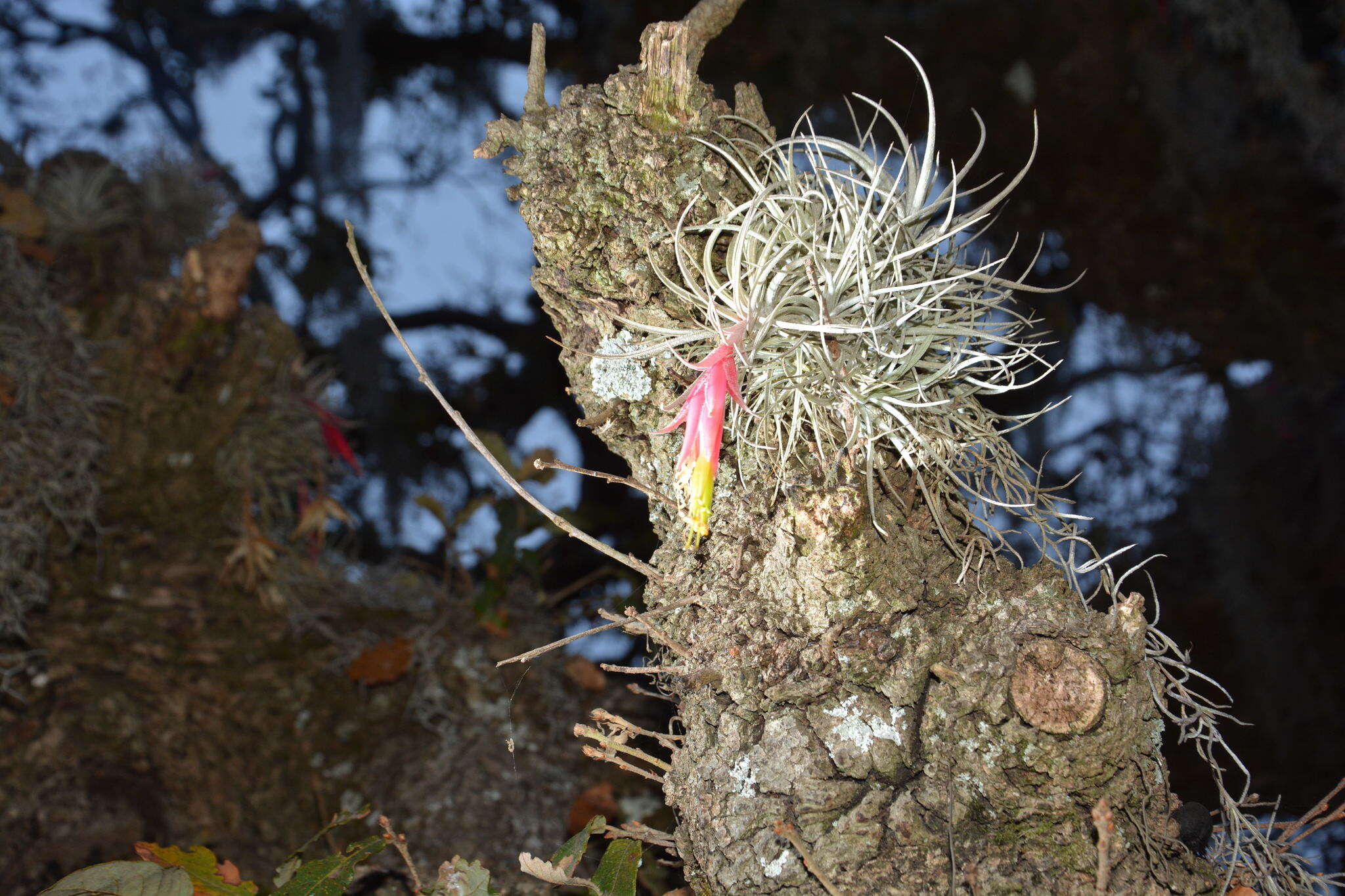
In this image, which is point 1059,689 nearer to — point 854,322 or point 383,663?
point 854,322

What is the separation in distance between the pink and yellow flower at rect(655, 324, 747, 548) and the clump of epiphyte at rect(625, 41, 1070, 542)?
0.5 inches

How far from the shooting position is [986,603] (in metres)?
0.56

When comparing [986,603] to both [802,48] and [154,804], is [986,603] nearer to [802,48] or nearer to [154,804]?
[154,804]

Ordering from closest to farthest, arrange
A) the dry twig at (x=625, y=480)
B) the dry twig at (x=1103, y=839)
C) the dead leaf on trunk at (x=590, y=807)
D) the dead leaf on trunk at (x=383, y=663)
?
the dry twig at (x=1103, y=839) < the dry twig at (x=625, y=480) < the dead leaf on trunk at (x=590, y=807) < the dead leaf on trunk at (x=383, y=663)

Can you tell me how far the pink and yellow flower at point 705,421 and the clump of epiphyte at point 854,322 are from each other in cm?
1

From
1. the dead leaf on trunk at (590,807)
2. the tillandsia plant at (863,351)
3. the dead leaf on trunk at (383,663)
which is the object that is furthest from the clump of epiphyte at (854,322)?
the dead leaf on trunk at (383,663)

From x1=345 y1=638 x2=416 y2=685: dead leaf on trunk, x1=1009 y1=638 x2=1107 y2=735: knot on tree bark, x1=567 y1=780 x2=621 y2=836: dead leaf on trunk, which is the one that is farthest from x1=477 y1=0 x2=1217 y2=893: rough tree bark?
x1=345 y1=638 x2=416 y2=685: dead leaf on trunk

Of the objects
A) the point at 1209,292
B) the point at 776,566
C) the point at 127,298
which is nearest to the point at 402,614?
the point at 127,298

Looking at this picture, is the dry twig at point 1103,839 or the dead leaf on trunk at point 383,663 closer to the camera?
the dry twig at point 1103,839

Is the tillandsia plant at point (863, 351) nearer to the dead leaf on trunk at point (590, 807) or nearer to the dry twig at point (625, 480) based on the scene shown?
the dry twig at point (625, 480)

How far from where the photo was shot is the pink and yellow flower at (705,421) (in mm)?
513

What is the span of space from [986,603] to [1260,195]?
1701 millimetres

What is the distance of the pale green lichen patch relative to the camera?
1.95ft

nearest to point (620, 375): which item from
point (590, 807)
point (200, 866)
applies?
point (200, 866)
